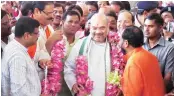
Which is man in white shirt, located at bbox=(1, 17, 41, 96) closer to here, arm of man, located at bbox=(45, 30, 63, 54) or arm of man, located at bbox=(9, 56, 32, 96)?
arm of man, located at bbox=(9, 56, 32, 96)

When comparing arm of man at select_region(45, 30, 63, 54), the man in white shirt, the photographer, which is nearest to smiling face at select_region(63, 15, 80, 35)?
arm of man at select_region(45, 30, 63, 54)

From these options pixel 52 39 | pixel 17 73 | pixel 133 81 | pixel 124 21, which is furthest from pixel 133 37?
pixel 17 73

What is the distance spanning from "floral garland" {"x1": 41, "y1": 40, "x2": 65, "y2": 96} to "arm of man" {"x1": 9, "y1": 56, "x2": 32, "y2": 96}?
0.53 meters

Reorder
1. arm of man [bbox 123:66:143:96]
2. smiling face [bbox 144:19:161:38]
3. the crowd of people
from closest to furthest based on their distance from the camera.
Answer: the crowd of people
arm of man [bbox 123:66:143:96]
smiling face [bbox 144:19:161:38]

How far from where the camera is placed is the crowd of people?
3.03 m

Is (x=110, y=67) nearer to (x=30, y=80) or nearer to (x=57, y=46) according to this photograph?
(x=57, y=46)

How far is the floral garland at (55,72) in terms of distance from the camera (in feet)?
11.5

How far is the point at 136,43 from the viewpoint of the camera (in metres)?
3.52

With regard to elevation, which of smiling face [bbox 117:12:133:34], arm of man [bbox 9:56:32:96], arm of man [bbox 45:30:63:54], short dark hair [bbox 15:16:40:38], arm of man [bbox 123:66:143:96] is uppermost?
short dark hair [bbox 15:16:40:38]

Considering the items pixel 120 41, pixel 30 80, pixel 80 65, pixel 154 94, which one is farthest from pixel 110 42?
pixel 30 80

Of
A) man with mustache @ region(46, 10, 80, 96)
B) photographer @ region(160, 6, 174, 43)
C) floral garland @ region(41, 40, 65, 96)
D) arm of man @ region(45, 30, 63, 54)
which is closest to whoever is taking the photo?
floral garland @ region(41, 40, 65, 96)

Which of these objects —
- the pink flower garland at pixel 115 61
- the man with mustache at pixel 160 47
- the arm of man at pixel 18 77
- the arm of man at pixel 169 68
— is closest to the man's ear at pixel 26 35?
the arm of man at pixel 18 77

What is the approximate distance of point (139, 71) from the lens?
336cm

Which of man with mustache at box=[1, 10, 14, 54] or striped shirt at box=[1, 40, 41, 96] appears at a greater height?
man with mustache at box=[1, 10, 14, 54]
